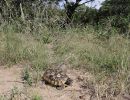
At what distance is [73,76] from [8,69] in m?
1.06

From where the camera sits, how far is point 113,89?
4.43 meters

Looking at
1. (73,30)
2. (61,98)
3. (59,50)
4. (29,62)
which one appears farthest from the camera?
(73,30)

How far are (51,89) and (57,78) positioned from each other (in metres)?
0.18

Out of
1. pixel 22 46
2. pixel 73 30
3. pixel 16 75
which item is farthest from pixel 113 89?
pixel 73 30

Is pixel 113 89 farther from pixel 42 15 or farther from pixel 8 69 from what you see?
pixel 42 15

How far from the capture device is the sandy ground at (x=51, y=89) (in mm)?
4410

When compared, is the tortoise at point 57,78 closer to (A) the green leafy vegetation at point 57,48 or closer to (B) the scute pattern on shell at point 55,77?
(B) the scute pattern on shell at point 55,77

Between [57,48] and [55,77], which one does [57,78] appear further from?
[57,48]

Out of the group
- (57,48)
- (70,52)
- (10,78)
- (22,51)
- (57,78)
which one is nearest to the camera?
(57,78)

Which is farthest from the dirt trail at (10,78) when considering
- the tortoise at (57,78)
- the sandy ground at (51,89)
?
the tortoise at (57,78)

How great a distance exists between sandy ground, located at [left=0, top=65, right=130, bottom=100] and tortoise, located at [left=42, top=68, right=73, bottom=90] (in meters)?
0.06

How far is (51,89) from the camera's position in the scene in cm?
462

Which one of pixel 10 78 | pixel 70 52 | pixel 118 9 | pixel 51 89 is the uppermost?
pixel 118 9

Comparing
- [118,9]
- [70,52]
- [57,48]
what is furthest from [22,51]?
[118,9]
